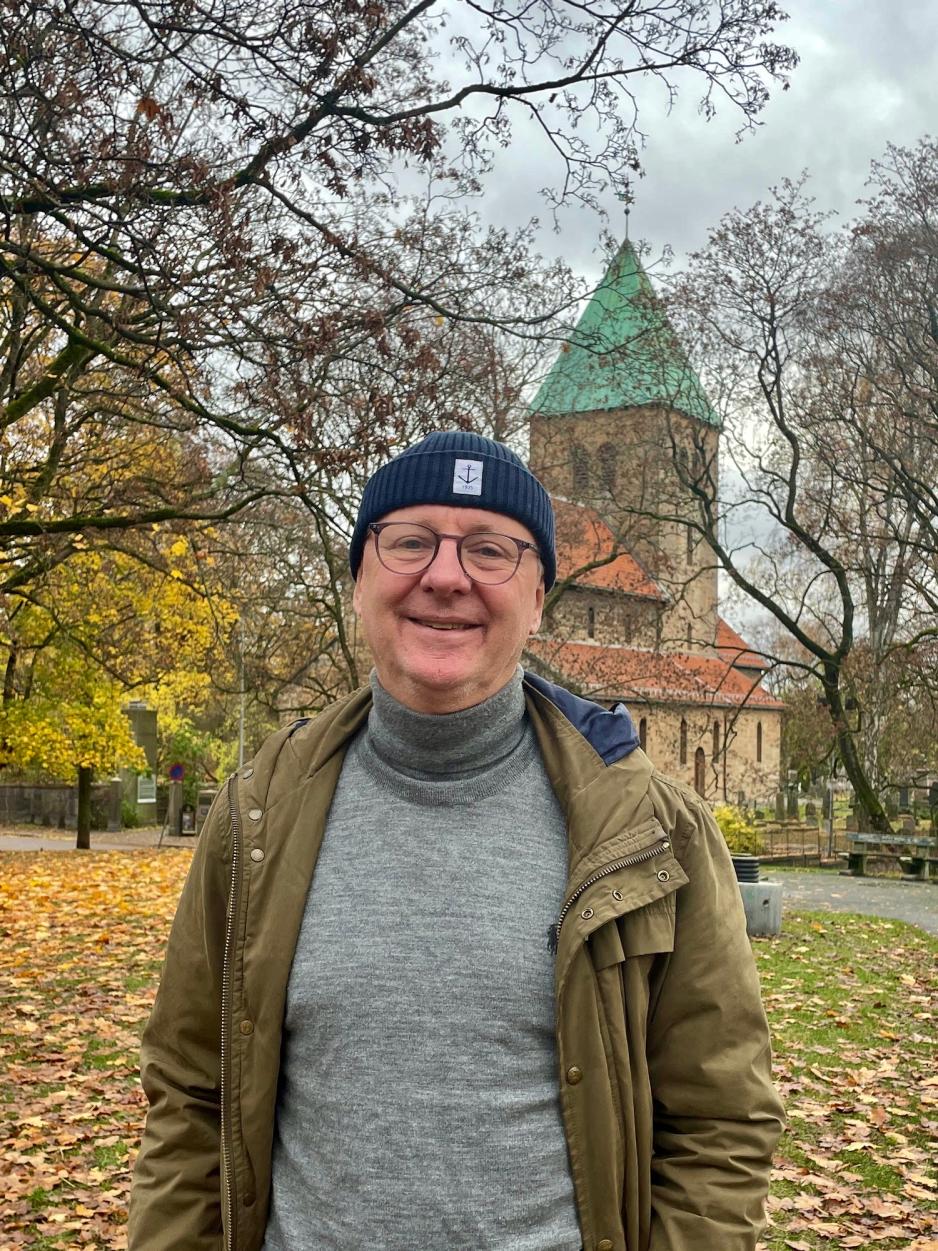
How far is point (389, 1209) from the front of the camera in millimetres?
2094

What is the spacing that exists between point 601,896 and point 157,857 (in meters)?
22.4

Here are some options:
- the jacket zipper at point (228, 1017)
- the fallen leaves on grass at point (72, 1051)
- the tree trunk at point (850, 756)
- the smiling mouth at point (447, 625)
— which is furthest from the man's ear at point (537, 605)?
the tree trunk at point (850, 756)

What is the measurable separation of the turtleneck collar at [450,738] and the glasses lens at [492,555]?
0.21m

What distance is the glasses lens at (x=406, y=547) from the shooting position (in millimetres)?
2410

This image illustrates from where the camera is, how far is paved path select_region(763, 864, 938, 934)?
18.3 metres

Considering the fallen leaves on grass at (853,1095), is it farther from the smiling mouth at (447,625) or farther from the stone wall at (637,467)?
the stone wall at (637,467)

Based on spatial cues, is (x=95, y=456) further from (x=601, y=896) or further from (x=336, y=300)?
(x=601, y=896)

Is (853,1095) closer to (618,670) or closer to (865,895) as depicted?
(865,895)

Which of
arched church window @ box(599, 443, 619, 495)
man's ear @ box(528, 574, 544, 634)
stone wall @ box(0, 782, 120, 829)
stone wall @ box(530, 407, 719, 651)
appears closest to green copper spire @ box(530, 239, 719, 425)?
stone wall @ box(530, 407, 719, 651)

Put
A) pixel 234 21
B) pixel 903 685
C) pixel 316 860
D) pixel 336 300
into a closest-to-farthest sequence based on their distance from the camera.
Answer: pixel 316 860, pixel 234 21, pixel 336 300, pixel 903 685

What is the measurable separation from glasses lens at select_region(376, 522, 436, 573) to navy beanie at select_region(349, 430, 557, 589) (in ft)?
0.18

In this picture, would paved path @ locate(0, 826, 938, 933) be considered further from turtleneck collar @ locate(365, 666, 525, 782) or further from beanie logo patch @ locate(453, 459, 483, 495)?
beanie logo patch @ locate(453, 459, 483, 495)

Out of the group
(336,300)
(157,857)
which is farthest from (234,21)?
(157,857)

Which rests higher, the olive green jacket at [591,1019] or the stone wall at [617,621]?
the stone wall at [617,621]
